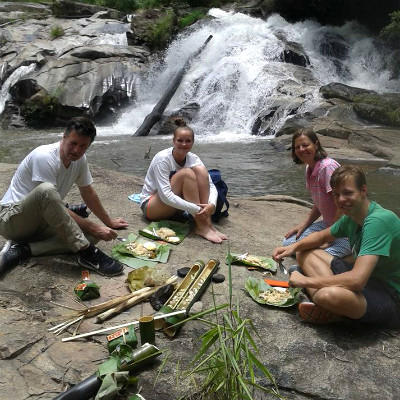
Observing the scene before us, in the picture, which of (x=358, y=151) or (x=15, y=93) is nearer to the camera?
(x=358, y=151)

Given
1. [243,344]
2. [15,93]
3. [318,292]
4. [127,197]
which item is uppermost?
[243,344]

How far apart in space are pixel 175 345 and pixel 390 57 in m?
16.9

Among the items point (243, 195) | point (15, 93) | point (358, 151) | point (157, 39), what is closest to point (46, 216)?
point (243, 195)

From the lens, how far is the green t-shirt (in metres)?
2.84

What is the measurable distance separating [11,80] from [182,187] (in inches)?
565

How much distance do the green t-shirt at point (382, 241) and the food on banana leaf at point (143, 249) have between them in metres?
1.66

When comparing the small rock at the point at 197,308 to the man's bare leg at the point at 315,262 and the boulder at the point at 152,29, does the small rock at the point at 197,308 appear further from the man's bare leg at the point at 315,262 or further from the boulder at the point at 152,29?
the boulder at the point at 152,29

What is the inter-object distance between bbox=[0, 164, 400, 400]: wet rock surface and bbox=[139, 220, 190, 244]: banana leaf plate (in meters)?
0.48

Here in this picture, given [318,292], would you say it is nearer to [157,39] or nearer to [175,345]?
[175,345]

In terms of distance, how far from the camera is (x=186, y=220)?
15.8 feet

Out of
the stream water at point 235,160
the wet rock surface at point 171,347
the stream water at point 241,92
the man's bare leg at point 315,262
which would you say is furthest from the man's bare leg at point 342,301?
the stream water at point 241,92

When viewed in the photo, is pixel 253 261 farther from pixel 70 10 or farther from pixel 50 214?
pixel 70 10

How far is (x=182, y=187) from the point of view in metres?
4.59

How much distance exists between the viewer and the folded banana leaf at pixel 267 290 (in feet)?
10.8
